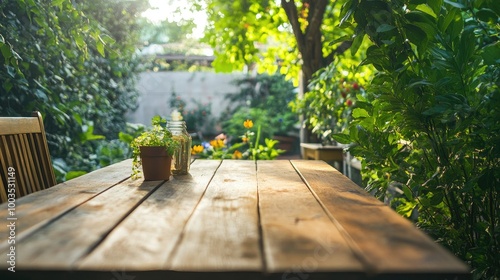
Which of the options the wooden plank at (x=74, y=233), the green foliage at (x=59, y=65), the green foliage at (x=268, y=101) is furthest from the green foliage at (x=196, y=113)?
the wooden plank at (x=74, y=233)

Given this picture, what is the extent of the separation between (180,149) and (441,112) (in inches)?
34.2

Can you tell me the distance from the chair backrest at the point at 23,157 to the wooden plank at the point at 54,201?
0.17 m

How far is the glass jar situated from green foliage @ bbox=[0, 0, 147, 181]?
2.54 feet

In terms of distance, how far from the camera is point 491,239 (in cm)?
135

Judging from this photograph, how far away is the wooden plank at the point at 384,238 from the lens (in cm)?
68

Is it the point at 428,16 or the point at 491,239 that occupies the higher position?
the point at 428,16

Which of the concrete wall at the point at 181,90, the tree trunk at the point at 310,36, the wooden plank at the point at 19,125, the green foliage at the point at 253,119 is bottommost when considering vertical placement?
the green foliage at the point at 253,119

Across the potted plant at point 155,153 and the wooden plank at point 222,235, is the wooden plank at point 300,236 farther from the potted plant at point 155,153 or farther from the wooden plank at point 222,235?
the potted plant at point 155,153

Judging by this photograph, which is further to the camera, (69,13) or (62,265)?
(69,13)

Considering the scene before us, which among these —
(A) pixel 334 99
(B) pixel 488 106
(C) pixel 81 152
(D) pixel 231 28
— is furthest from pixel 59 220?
(D) pixel 231 28

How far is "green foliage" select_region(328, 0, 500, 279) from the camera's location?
1.30 m

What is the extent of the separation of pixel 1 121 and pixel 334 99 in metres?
2.69

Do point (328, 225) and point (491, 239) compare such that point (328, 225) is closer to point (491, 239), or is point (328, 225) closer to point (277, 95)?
point (491, 239)

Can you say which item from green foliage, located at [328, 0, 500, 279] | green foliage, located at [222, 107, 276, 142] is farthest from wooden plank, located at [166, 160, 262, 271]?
green foliage, located at [222, 107, 276, 142]
